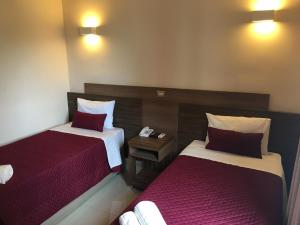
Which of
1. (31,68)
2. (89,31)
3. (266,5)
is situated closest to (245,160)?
(266,5)

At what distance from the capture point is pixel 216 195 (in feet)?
5.59

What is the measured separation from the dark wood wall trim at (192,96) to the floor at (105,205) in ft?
3.86

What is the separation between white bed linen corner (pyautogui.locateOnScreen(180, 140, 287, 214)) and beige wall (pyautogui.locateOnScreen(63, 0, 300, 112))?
600 millimetres

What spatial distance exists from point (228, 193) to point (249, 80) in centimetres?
133

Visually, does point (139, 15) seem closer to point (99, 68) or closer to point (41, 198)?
point (99, 68)

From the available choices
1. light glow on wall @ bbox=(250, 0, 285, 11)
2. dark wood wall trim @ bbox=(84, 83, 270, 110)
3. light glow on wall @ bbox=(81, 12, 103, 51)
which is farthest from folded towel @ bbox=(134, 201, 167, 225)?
light glow on wall @ bbox=(81, 12, 103, 51)

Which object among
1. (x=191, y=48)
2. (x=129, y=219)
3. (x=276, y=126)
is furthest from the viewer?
(x=191, y=48)

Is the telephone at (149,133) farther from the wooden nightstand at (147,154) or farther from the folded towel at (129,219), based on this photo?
the folded towel at (129,219)

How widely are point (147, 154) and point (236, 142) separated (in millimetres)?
1014

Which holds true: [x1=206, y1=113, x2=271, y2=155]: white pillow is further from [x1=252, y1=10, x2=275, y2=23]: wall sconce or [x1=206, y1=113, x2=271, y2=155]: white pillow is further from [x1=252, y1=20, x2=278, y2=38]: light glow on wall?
[x1=252, y1=10, x2=275, y2=23]: wall sconce

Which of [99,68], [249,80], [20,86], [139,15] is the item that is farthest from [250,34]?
[20,86]

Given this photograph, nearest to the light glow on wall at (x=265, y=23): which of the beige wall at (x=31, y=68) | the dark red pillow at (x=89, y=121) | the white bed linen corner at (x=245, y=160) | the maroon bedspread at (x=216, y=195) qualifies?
the white bed linen corner at (x=245, y=160)

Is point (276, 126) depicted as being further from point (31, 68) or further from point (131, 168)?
point (31, 68)

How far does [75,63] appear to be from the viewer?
11.9ft
